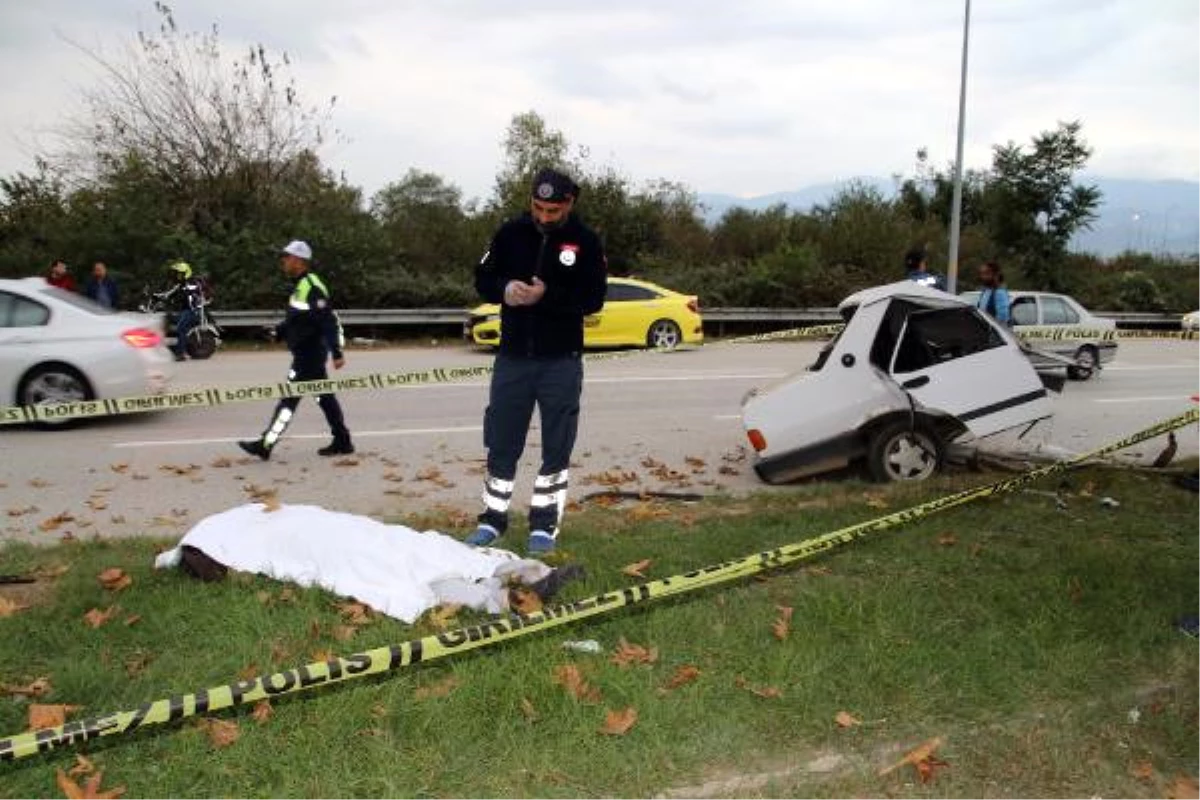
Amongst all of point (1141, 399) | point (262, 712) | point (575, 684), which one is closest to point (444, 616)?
point (575, 684)

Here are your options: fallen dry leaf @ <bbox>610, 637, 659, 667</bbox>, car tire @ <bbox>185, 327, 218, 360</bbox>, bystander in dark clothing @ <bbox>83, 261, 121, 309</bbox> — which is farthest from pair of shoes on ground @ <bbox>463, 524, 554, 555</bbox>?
bystander in dark clothing @ <bbox>83, 261, 121, 309</bbox>

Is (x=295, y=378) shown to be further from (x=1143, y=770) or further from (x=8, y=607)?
(x=1143, y=770)

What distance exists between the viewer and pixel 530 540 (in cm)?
519

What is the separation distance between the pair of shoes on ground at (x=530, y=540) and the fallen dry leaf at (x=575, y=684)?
145 centimetres

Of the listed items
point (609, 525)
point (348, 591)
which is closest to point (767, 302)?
point (609, 525)

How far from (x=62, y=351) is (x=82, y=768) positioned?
327 inches

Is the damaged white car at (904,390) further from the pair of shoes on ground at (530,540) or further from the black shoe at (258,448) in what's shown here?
the black shoe at (258,448)

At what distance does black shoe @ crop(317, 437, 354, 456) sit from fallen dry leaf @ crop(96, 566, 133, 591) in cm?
399

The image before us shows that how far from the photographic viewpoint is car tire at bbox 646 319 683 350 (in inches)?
720

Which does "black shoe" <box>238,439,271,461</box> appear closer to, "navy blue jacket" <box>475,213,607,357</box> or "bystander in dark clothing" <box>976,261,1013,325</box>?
"navy blue jacket" <box>475,213,607,357</box>

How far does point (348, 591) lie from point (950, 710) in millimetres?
2535

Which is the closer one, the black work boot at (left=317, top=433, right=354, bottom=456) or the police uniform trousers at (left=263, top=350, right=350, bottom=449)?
the police uniform trousers at (left=263, top=350, right=350, bottom=449)

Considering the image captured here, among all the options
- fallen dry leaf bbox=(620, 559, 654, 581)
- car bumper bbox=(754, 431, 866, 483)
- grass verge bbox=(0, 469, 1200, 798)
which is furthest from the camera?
car bumper bbox=(754, 431, 866, 483)

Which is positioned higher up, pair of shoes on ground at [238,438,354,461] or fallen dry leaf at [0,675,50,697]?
pair of shoes on ground at [238,438,354,461]
